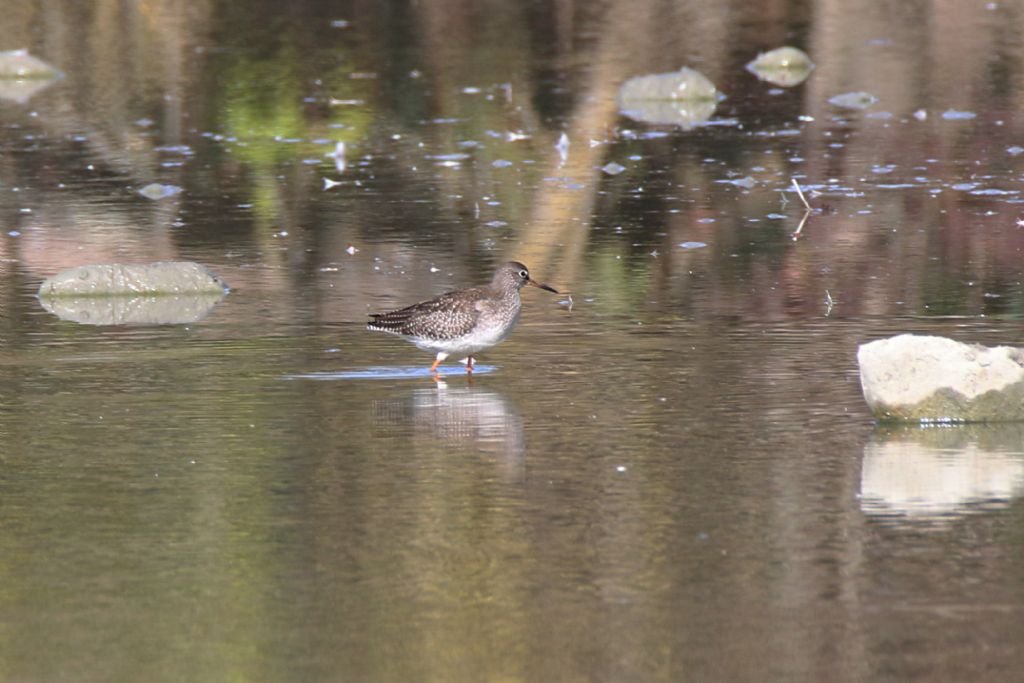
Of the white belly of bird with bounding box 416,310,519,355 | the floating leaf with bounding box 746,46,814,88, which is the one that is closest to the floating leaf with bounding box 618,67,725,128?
the floating leaf with bounding box 746,46,814,88

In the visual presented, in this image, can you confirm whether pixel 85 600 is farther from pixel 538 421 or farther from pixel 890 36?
pixel 890 36

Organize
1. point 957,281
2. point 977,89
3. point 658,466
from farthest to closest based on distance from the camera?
1. point 977,89
2. point 957,281
3. point 658,466

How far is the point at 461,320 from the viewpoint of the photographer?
12.9 meters

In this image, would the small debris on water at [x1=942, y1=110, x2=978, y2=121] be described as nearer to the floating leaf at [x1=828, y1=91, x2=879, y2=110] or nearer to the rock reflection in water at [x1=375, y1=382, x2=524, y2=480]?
the floating leaf at [x1=828, y1=91, x2=879, y2=110]

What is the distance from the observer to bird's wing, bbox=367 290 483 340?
12.9 meters

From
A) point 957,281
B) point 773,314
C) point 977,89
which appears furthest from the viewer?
point 977,89

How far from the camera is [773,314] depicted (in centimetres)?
1443

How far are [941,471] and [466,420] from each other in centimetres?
266

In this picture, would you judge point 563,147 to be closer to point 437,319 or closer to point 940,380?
point 437,319

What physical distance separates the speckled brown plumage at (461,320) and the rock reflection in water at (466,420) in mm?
361

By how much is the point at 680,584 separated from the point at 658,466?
80.3 inches

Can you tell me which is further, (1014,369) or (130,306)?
(130,306)

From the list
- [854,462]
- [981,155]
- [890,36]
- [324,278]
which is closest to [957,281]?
[324,278]

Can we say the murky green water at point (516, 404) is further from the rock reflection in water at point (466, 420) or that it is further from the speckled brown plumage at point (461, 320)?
the speckled brown plumage at point (461, 320)
